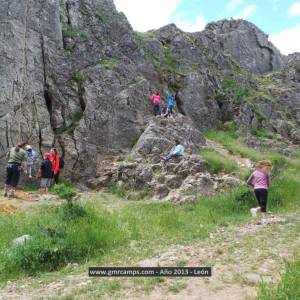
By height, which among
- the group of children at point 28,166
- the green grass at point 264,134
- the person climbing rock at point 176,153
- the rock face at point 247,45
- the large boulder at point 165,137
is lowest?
the group of children at point 28,166

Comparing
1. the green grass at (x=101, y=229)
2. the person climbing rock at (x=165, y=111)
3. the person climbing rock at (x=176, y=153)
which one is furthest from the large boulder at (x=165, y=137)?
the green grass at (x=101, y=229)

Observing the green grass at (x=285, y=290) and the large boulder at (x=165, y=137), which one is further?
the large boulder at (x=165, y=137)

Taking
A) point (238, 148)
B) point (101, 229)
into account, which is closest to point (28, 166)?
point (101, 229)

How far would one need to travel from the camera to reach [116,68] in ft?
82.6

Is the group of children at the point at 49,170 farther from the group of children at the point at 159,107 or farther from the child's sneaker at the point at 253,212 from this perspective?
the group of children at the point at 159,107

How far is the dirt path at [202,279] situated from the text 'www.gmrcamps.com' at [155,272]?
0.65 feet

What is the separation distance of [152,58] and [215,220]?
21.5 m

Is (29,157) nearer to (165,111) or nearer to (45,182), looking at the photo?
→ (45,182)

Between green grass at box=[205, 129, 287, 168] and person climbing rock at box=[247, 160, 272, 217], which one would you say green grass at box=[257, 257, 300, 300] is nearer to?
person climbing rock at box=[247, 160, 272, 217]

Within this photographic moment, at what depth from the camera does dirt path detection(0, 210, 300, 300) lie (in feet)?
23.0

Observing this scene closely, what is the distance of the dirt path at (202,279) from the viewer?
Answer: 276 inches

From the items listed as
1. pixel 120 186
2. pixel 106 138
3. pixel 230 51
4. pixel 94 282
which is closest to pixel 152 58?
pixel 106 138

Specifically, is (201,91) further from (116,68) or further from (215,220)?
(215,220)

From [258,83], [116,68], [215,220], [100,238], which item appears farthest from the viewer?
[258,83]
